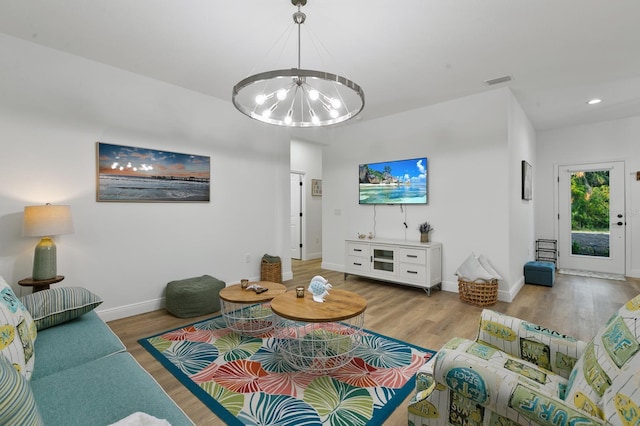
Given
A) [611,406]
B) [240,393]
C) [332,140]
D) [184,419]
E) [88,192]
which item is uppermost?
[332,140]

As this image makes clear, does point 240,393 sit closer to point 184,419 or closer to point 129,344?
point 184,419

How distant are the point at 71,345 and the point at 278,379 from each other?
1234 mm

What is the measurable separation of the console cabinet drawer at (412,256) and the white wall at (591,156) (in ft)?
11.3

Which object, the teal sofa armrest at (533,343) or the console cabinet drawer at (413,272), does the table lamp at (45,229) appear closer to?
the teal sofa armrest at (533,343)

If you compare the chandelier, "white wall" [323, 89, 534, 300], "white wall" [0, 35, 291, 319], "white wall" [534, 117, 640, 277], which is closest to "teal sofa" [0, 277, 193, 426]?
"white wall" [0, 35, 291, 319]

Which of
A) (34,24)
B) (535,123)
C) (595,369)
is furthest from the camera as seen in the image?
(535,123)

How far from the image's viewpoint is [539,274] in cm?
451

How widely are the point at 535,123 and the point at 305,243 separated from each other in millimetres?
4980

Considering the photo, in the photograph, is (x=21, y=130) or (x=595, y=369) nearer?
(x=595, y=369)

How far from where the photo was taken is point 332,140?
5598mm

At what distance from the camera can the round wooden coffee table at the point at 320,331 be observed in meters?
2.10

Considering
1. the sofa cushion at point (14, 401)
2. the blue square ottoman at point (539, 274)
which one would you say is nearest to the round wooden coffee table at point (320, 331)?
the sofa cushion at point (14, 401)

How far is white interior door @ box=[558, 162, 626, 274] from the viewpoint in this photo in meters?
5.14

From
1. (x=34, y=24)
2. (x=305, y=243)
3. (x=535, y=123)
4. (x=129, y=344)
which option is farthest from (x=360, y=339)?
(x=535, y=123)
